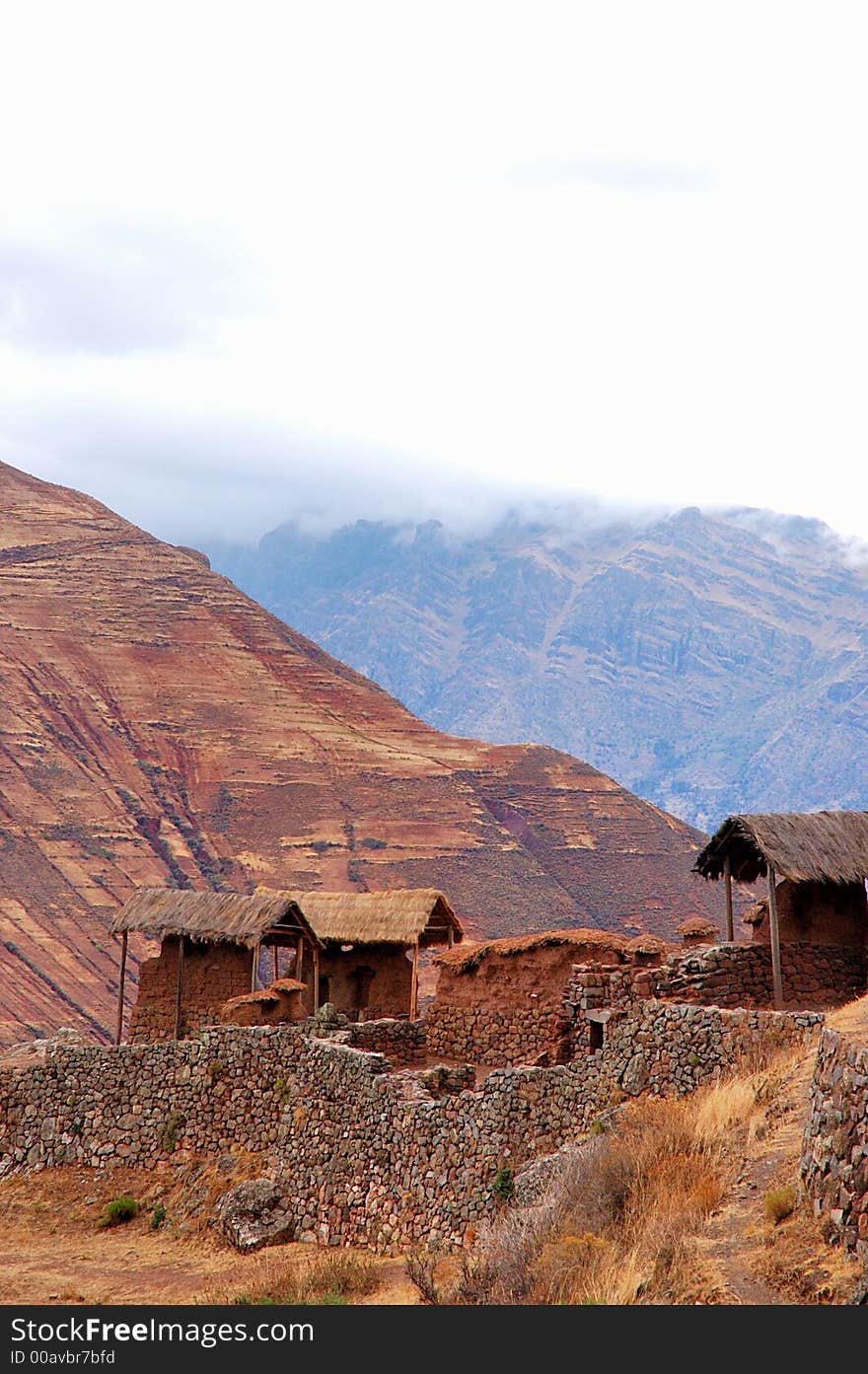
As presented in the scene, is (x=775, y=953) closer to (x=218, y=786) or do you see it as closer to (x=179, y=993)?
(x=179, y=993)

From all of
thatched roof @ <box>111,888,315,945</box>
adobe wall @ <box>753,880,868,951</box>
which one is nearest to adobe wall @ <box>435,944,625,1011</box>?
adobe wall @ <box>753,880,868,951</box>

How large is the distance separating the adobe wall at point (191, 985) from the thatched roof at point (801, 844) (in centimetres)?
1109

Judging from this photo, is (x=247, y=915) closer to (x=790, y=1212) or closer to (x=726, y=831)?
(x=726, y=831)

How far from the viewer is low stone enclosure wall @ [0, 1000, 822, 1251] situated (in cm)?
1692

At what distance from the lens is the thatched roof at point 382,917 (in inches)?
1150

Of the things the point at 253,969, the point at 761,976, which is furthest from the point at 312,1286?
the point at 253,969

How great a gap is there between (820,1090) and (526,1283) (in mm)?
3012

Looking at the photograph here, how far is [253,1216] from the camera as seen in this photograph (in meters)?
19.8

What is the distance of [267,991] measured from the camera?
968 inches

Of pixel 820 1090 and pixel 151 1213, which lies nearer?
pixel 820 1090

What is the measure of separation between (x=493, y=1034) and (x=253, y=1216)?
15.1ft

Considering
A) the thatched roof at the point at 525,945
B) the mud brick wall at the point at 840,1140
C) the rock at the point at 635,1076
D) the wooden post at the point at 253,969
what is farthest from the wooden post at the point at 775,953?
the wooden post at the point at 253,969

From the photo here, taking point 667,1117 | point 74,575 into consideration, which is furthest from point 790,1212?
point 74,575
